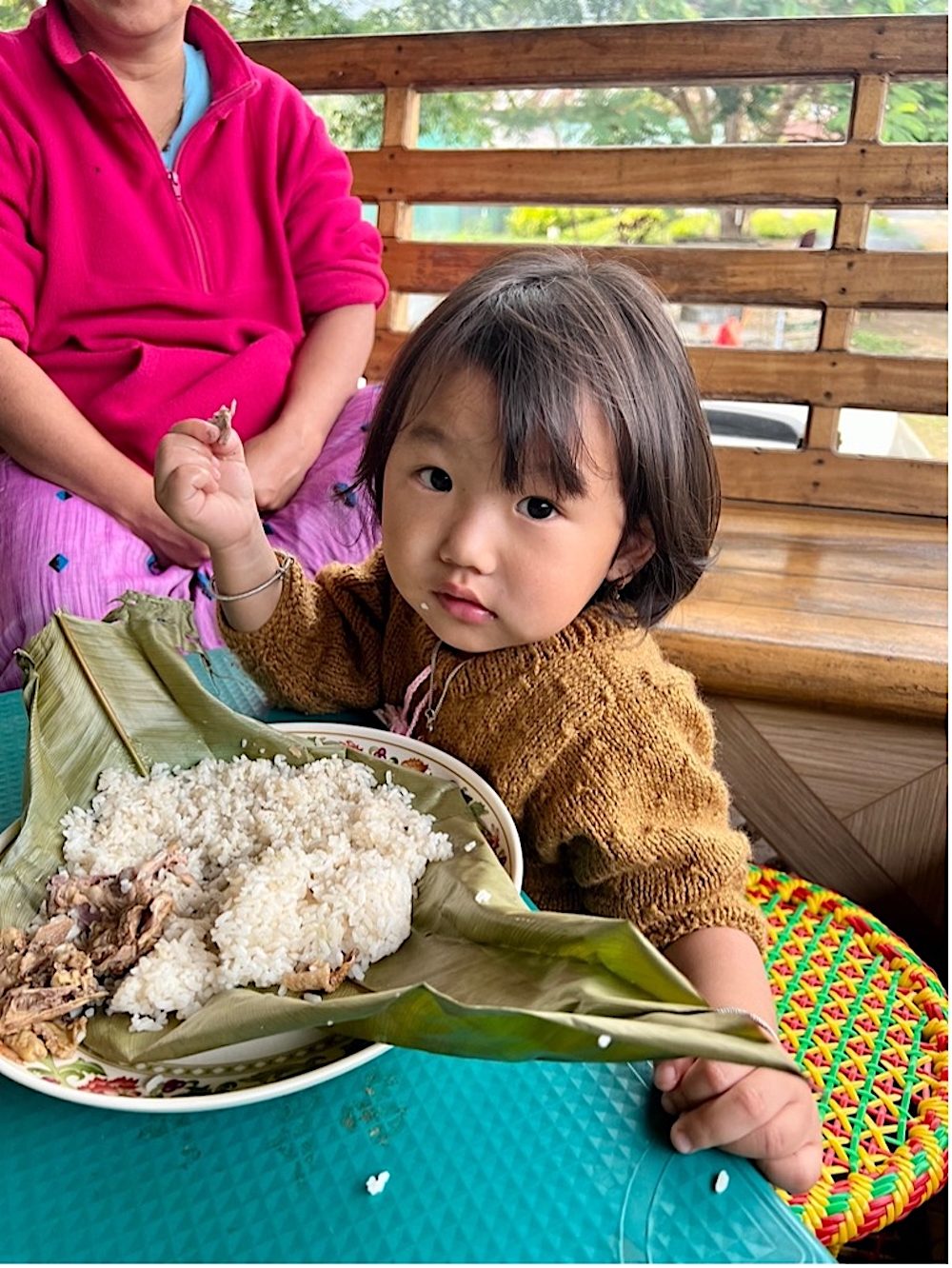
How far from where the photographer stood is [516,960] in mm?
600

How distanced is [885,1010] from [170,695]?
32.4 inches

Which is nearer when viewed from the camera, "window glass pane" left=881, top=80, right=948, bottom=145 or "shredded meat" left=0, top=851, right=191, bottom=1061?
"shredded meat" left=0, top=851, right=191, bottom=1061

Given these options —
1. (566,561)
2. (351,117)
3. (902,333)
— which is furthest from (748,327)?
(566,561)

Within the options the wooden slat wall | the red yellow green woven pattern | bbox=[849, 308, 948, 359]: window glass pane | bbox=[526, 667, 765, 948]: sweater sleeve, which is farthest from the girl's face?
bbox=[849, 308, 948, 359]: window glass pane

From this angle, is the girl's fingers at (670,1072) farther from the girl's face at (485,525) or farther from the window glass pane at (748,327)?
the window glass pane at (748,327)

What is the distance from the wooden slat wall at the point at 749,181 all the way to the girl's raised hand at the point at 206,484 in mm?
1481

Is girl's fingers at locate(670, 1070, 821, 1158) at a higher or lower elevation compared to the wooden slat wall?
lower

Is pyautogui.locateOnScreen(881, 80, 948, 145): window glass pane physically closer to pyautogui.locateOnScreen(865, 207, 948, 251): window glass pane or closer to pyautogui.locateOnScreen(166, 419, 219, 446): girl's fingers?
pyautogui.locateOnScreen(865, 207, 948, 251): window glass pane

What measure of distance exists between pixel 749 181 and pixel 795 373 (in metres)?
0.43

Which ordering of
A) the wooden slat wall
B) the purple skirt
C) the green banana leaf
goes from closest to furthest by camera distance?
1. the green banana leaf
2. the purple skirt
3. the wooden slat wall

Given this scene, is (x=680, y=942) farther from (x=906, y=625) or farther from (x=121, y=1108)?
(x=906, y=625)

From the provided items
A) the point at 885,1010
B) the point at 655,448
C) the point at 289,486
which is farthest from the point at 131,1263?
the point at 289,486

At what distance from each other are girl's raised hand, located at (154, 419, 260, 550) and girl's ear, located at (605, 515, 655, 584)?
0.35 metres

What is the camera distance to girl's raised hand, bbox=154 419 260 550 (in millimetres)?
928
